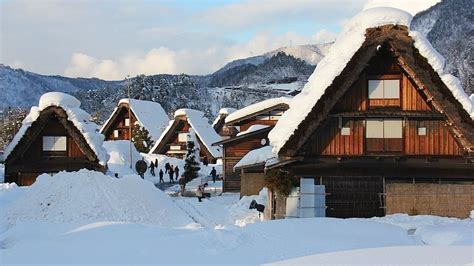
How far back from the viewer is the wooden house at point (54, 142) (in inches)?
1055

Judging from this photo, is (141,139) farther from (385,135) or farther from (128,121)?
(385,135)

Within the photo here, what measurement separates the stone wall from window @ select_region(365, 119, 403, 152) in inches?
50.1

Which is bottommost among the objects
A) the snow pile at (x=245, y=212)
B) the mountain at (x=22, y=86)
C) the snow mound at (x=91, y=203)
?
the snow pile at (x=245, y=212)

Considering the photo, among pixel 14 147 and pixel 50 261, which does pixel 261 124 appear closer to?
pixel 14 147

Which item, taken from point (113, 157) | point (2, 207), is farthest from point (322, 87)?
point (113, 157)

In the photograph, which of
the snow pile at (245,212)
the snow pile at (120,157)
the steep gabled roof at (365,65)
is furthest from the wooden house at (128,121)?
the steep gabled roof at (365,65)

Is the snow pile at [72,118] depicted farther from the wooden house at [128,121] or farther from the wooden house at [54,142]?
the wooden house at [128,121]

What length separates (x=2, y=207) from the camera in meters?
21.6

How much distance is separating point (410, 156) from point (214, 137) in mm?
34720

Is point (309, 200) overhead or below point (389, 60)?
below

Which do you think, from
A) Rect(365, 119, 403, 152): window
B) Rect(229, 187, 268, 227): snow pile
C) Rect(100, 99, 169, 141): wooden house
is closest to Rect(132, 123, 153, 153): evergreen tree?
Rect(100, 99, 169, 141): wooden house

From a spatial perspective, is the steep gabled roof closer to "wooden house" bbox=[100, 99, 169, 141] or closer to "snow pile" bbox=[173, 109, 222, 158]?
"snow pile" bbox=[173, 109, 222, 158]

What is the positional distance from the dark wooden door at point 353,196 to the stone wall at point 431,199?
0.45 meters

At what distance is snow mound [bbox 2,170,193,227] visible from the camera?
20438 millimetres
